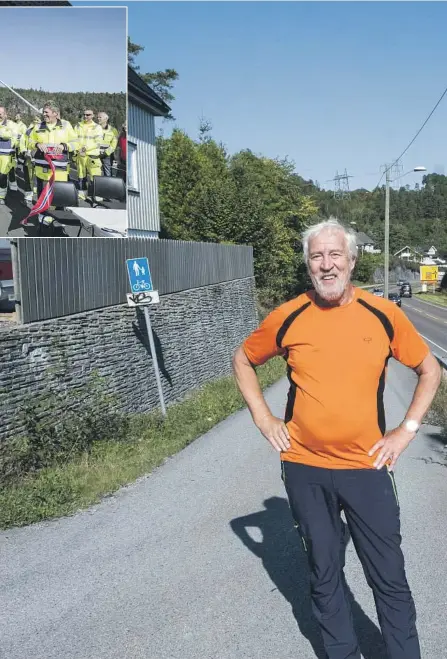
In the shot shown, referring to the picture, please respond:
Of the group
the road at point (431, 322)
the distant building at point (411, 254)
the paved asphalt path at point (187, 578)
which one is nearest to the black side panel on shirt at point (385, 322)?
the paved asphalt path at point (187, 578)

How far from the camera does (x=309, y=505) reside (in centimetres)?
362

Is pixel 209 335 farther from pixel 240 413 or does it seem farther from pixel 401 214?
pixel 401 214

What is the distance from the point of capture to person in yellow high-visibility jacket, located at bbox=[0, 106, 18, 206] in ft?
40.2

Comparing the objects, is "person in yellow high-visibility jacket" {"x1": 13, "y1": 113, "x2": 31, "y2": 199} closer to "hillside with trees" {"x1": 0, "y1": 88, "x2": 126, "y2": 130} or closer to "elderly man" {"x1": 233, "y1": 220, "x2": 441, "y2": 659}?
"hillside with trees" {"x1": 0, "y1": 88, "x2": 126, "y2": 130}

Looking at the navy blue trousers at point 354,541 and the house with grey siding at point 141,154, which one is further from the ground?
the house with grey siding at point 141,154

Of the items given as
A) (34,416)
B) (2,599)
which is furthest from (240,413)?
(2,599)

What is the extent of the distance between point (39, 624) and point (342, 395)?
2108 mm

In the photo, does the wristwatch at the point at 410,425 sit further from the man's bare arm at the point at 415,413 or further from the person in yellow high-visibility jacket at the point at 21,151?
the person in yellow high-visibility jacket at the point at 21,151

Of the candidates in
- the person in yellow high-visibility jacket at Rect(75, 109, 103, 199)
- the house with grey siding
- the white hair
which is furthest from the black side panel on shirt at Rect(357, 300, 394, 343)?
the house with grey siding

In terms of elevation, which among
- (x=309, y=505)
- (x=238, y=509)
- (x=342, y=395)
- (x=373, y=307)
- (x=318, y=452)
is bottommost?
(x=238, y=509)

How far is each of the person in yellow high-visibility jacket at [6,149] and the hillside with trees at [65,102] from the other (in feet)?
0.49

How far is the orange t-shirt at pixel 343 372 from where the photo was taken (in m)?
3.50

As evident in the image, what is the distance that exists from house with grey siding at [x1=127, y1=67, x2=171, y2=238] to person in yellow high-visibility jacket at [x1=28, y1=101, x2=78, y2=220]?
298 inches

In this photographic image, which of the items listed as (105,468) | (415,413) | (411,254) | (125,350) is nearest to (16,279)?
(105,468)
